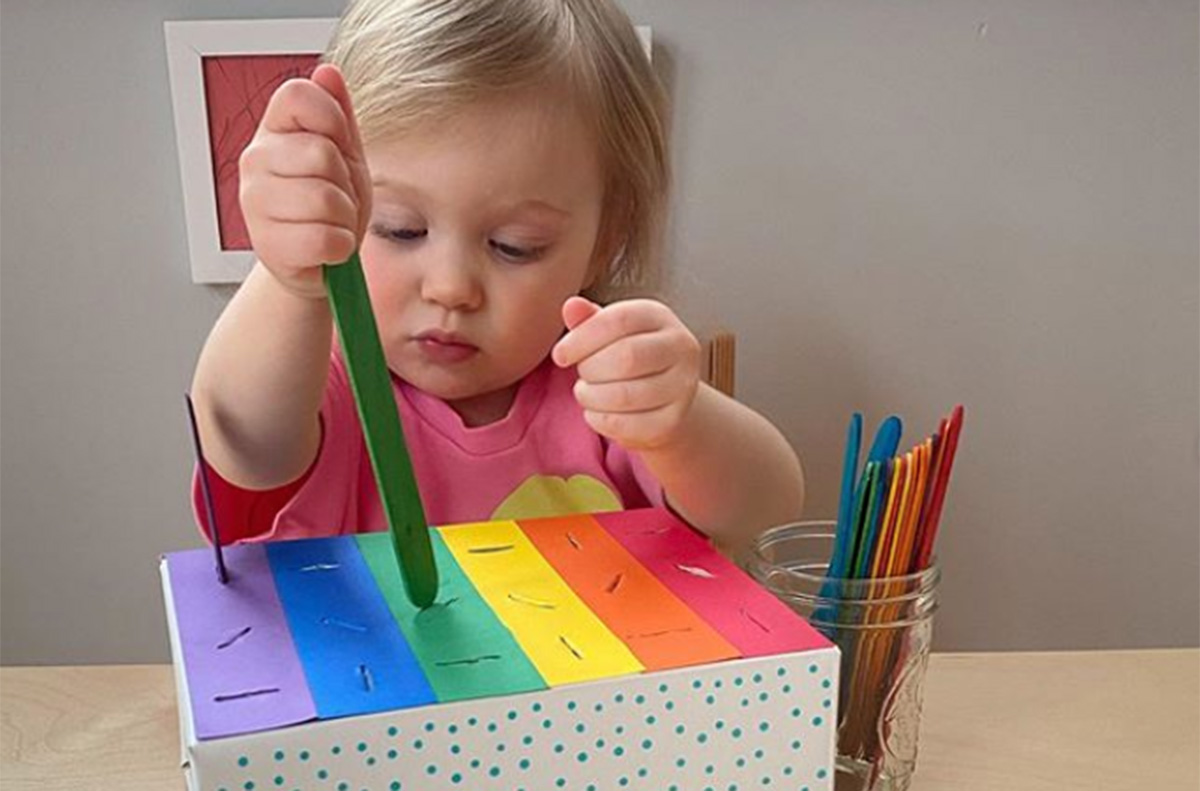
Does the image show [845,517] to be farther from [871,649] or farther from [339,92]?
[339,92]

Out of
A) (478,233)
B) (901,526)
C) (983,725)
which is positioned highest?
(478,233)

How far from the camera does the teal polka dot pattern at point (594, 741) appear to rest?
0.29m

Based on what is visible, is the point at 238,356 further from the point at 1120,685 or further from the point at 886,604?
the point at 1120,685

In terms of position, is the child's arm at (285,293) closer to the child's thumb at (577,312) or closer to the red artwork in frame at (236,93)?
the child's thumb at (577,312)

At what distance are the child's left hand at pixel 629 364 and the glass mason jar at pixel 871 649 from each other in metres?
0.08

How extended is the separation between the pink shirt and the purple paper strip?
174mm

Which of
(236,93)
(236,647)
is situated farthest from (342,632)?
(236,93)

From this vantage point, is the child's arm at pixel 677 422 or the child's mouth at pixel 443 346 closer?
the child's arm at pixel 677 422

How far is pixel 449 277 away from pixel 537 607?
205 millimetres

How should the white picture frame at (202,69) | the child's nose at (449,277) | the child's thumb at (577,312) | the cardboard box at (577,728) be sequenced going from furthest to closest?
1. the white picture frame at (202,69)
2. the child's nose at (449,277)
3. the child's thumb at (577,312)
4. the cardboard box at (577,728)

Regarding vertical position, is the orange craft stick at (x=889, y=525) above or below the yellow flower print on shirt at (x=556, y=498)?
above

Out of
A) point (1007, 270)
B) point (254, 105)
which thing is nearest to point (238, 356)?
point (254, 105)

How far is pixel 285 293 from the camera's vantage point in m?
0.46

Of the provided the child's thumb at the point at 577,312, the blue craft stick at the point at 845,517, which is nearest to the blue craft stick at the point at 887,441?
the blue craft stick at the point at 845,517
